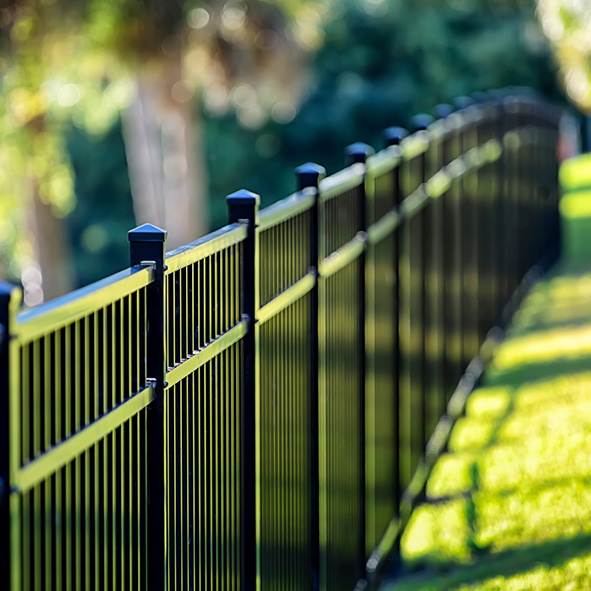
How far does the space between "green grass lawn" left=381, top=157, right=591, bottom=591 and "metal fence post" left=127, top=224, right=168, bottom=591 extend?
3.13 meters

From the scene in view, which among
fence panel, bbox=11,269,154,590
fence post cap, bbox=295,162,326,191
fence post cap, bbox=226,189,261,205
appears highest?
fence post cap, bbox=226,189,261,205

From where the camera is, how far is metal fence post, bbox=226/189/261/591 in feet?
12.3

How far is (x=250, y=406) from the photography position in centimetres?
380

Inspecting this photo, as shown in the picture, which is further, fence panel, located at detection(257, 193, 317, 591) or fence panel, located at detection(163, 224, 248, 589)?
fence panel, located at detection(257, 193, 317, 591)

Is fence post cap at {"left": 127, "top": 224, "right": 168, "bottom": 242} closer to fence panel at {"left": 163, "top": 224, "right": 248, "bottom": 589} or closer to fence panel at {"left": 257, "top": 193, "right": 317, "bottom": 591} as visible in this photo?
fence panel at {"left": 163, "top": 224, "right": 248, "bottom": 589}

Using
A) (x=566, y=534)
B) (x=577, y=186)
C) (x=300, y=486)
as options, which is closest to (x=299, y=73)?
(x=577, y=186)

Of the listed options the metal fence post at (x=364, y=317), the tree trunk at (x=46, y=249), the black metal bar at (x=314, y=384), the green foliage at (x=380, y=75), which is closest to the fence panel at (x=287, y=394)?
the black metal bar at (x=314, y=384)

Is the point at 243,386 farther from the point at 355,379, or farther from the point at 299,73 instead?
the point at 299,73

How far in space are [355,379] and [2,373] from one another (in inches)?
137

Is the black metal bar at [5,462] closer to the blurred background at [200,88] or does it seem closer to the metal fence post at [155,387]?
the metal fence post at [155,387]

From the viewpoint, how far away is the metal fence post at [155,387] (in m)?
2.87

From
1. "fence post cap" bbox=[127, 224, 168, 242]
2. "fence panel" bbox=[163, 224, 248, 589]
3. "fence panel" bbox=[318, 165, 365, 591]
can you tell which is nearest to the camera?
"fence post cap" bbox=[127, 224, 168, 242]

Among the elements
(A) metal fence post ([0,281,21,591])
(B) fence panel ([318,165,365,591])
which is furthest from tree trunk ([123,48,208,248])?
(A) metal fence post ([0,281,21,591])

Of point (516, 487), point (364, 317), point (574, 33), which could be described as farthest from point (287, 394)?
point (574, 33)
